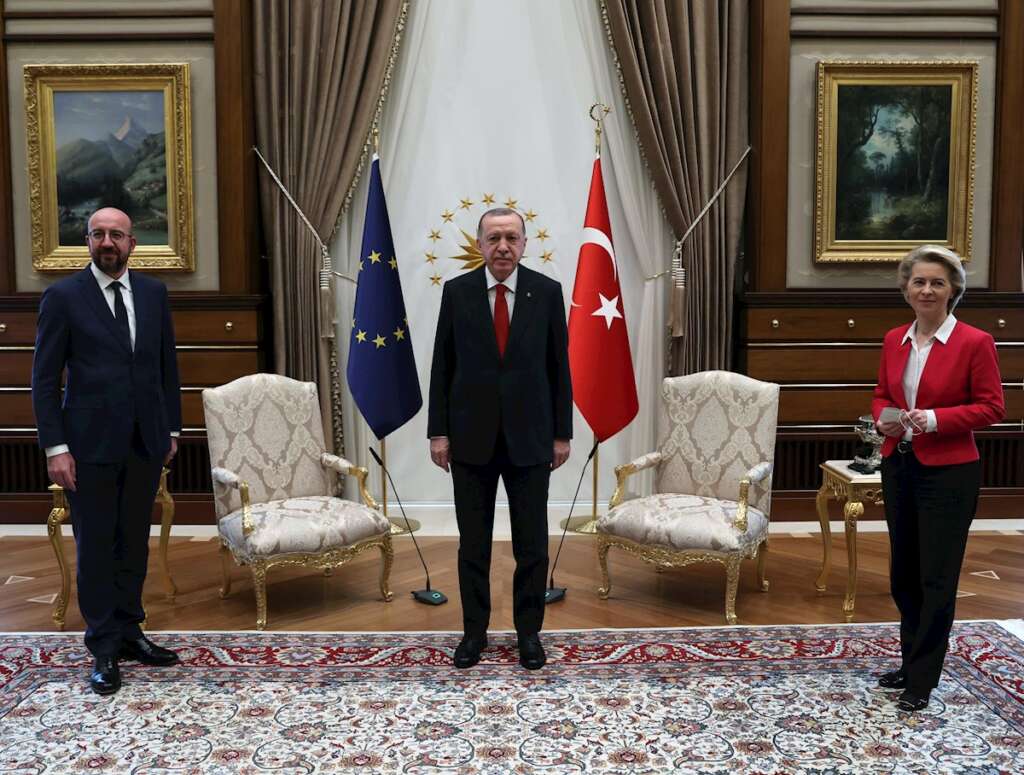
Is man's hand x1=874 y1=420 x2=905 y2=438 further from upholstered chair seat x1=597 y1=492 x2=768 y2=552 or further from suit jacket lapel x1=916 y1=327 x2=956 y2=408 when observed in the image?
upholstered chair seat x1=597 y1=492 x2=768 y2=552

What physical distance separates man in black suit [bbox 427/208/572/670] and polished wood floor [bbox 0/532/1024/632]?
0.56m

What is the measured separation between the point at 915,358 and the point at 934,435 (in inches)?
10.4

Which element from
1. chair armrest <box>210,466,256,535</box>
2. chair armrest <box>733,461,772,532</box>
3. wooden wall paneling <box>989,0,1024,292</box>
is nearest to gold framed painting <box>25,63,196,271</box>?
chair armrest <box>210,466,256,535</box>

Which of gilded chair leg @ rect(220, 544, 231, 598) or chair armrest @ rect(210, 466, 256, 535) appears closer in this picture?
chair armrest @ rect(210, 466, 256, 535)

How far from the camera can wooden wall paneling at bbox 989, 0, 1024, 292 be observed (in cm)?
581

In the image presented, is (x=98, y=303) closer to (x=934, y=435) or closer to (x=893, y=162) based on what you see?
(x=934, y=435)

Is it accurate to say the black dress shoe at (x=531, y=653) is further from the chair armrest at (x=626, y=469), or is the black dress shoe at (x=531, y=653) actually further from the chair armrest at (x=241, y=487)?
the chair armrest at (x=241, y=487)

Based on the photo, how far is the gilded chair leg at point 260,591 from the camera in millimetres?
4094

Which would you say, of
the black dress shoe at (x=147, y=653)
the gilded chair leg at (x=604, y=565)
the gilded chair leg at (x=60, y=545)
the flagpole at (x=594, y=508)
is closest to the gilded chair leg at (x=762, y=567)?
the gilded chair leg at (x=604, y=565)

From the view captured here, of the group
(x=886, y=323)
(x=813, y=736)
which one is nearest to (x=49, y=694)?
(x=813, y=736)

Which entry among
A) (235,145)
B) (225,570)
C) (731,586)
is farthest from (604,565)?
(235,145)

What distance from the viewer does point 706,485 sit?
4.66 m

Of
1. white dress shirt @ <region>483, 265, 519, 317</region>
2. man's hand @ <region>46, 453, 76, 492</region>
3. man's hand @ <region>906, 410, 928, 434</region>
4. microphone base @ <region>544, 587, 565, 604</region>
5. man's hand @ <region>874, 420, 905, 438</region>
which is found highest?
white dress shirt @ <region>483, 265, 519, 317</region>

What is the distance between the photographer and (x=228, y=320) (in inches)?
229
